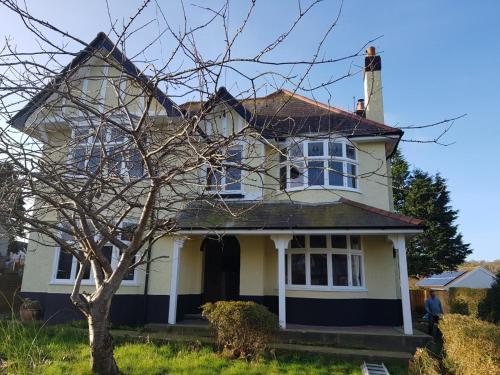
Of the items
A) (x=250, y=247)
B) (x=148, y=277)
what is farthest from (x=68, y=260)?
(x=250, y=247)

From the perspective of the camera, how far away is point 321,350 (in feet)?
30.0

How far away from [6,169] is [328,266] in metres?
9.62

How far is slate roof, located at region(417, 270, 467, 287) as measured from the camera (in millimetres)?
28750

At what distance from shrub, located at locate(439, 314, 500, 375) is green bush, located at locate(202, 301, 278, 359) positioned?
3.44 m

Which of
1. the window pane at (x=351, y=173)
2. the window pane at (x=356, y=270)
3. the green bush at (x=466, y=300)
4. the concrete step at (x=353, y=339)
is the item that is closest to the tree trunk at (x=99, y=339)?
the concrete step at (x=353, y=339)

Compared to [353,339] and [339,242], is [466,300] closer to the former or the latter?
[339,242]

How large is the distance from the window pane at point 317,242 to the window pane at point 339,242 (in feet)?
1.01

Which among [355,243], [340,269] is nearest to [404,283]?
[340,269]

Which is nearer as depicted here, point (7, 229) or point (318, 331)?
point (7, 229)

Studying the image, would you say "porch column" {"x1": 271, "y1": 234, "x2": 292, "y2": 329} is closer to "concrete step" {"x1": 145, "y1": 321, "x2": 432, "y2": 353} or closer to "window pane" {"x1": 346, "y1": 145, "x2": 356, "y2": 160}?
"concrete step" {"x1": 145, "y1": 321, "x2": 432, "y2": 353}

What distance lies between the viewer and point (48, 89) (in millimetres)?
3760

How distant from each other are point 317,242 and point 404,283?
287cm

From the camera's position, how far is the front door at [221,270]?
44.5 feet

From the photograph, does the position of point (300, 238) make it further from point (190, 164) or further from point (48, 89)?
point (48, 89)
